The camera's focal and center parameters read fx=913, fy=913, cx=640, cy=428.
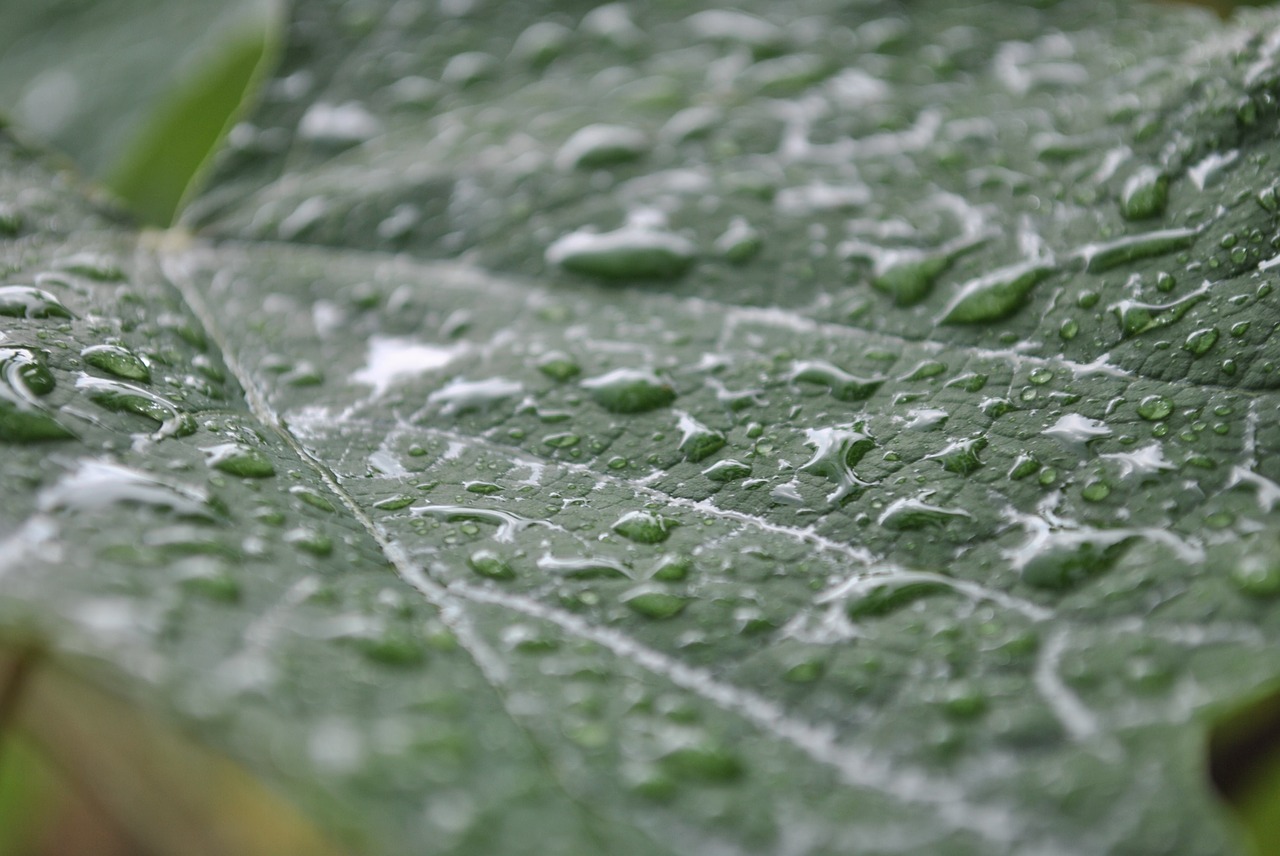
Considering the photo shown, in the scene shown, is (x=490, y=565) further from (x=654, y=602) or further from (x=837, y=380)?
(x=837, y=380)

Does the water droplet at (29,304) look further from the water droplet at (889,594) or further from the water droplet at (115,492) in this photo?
the water droplet at (889,594)

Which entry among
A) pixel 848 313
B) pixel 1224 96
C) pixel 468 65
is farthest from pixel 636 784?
pixel 468 65

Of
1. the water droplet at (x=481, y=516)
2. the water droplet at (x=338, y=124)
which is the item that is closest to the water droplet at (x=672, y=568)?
the water droplet at (x=481, y=516)

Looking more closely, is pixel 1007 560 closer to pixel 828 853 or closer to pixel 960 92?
pixel 828 853

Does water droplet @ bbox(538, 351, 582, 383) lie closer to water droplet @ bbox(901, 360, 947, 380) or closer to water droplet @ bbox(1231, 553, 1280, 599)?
water droplet @ bbox(901, 360, 947, 380)

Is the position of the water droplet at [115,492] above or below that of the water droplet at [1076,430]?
above

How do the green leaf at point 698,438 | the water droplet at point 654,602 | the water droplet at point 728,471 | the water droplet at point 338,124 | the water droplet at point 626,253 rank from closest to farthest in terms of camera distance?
the green leaf at point 698,438
the water droplet at point 654,602
the water droplet at point 728,471
the water droplet at point 626,253
the water droplet at point 338,124

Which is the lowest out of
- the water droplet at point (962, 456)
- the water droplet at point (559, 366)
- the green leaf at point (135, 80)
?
the water droplet at point (962, 456)
